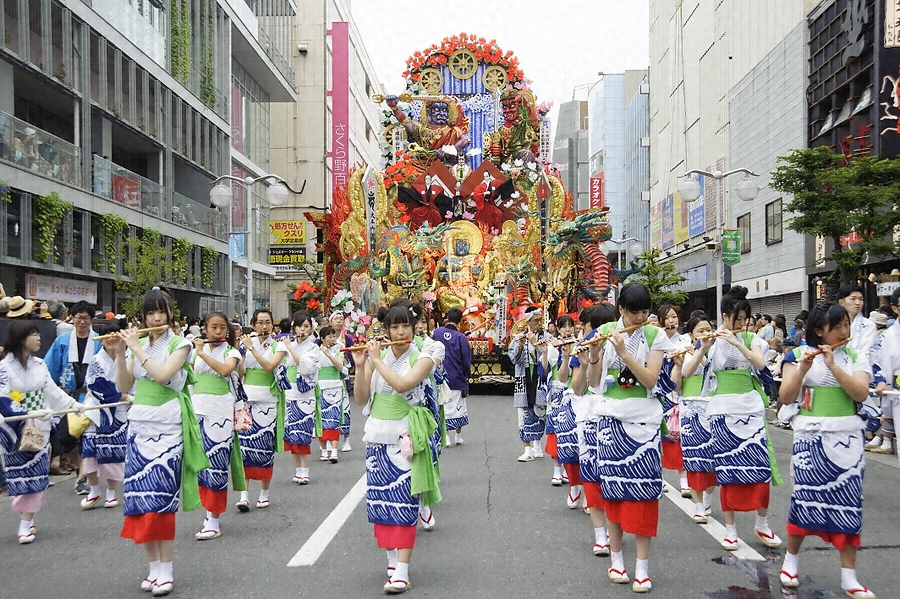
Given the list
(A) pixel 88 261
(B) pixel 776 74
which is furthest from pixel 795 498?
(B) pixel 776 74

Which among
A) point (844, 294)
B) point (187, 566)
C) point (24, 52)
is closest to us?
point (187, 566)

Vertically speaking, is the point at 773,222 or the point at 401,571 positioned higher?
the point at 773,222

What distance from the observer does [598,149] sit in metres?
72.1

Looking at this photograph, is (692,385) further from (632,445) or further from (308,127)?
(308,127)

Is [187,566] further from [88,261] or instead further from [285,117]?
[285,117]

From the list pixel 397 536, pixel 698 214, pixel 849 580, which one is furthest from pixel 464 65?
pixel 849 580

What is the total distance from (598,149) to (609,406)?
68606 millimetres

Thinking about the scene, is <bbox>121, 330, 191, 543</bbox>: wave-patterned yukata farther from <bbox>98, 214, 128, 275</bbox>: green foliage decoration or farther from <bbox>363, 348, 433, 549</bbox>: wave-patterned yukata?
<bbox>98, 214, 128, 275</bbox>: green foliage decoration

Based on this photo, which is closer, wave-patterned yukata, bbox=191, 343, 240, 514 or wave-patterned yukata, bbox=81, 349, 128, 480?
wave-patterned yukata, bbox=191, 343, 240, 514

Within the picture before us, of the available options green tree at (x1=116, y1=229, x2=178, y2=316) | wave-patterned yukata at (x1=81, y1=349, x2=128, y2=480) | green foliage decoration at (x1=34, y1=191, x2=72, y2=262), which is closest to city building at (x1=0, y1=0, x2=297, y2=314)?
green foliage decoration at (x1=34, y1=191, x2=72, y2=262)

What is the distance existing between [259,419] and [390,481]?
2.89 m

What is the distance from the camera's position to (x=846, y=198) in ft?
52.4

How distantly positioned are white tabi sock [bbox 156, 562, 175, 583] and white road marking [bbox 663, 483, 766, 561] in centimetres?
376

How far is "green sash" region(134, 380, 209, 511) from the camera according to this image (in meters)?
5.65
